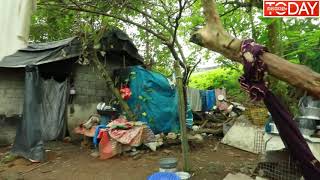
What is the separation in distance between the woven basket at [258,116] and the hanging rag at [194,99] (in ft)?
13.2

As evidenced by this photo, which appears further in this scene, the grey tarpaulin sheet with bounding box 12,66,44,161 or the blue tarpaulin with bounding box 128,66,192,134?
the blue tarpaulin with bounding box 128,66,192,134

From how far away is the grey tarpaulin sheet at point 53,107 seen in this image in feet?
29.6

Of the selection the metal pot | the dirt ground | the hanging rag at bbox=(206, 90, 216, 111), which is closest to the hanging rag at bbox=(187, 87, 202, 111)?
the hanging rag at bbox=(206, 90, 216, 111)

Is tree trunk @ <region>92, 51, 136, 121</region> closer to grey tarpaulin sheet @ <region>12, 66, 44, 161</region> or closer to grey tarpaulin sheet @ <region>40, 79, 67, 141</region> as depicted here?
grey tarpaulin sheet @ <region>40, 79, 67, 141</region>

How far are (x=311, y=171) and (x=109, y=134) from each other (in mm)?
4871

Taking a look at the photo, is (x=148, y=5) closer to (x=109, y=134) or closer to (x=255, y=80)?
(x=109, y=134)

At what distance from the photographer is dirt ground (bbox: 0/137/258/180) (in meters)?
6.06

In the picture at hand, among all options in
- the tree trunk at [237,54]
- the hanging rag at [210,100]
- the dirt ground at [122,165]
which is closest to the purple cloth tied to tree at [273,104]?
the tree trunk at [237,54]

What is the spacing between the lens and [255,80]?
2.58 meters

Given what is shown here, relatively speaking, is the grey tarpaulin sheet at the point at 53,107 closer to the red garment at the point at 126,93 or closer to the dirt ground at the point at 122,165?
the dirt ground at the point at 122,165

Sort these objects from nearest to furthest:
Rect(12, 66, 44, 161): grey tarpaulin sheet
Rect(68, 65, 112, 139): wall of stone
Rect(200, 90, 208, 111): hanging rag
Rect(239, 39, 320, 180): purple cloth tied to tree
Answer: Rect(239, 39, 320, 180): purple cloth tied to tree < Rect(12, 66, 44, 161): grey tarpaulin sheet < Rect(68, 65, 112, 139): wall of stone < Rect(200, 90, 208, 111): hanging rag

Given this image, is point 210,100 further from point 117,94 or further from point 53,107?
point 53,107

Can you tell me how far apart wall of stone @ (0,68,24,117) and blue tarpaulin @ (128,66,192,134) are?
116 inches

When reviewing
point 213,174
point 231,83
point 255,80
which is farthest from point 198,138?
point 231,83
